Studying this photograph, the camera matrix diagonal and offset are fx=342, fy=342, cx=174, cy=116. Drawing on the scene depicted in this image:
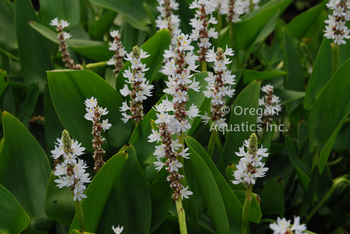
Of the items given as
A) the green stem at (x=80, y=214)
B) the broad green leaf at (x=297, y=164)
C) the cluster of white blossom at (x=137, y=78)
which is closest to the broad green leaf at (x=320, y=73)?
the broad green leaf at (x=297, y=164)

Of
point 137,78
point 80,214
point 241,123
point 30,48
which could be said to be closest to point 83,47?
point 30,48

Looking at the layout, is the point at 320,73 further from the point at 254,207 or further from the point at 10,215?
the point at 10,215

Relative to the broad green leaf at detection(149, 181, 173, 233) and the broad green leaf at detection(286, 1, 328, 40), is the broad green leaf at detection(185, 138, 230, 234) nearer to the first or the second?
the broad green leaf at detection(149, 181, 173, 233)

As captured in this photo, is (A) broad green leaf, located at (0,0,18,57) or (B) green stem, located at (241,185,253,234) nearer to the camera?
(B) green stem, located at (241,185,253,234)

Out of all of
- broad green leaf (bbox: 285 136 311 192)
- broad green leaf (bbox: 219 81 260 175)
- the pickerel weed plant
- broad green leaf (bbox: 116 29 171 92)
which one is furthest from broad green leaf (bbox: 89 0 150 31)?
broad green leaf (bbox: 285 136 311 192)

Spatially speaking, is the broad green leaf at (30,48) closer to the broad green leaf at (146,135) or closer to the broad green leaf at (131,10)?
the broad green leaf at (131,10)

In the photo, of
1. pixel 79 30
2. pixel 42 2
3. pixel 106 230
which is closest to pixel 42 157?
pixel 106 230

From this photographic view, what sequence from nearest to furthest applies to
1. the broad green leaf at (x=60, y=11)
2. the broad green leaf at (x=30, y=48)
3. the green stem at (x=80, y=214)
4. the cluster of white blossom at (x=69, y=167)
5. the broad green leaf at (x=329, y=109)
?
the cluster of white blossom at (x=69, y=167) < the green stem at (x=80, y=214) < the broad green leaf at (x=329, y=109) < the broad green leaf at (x=30, y=48) < the broad green leaf at (x=60, y=11)
